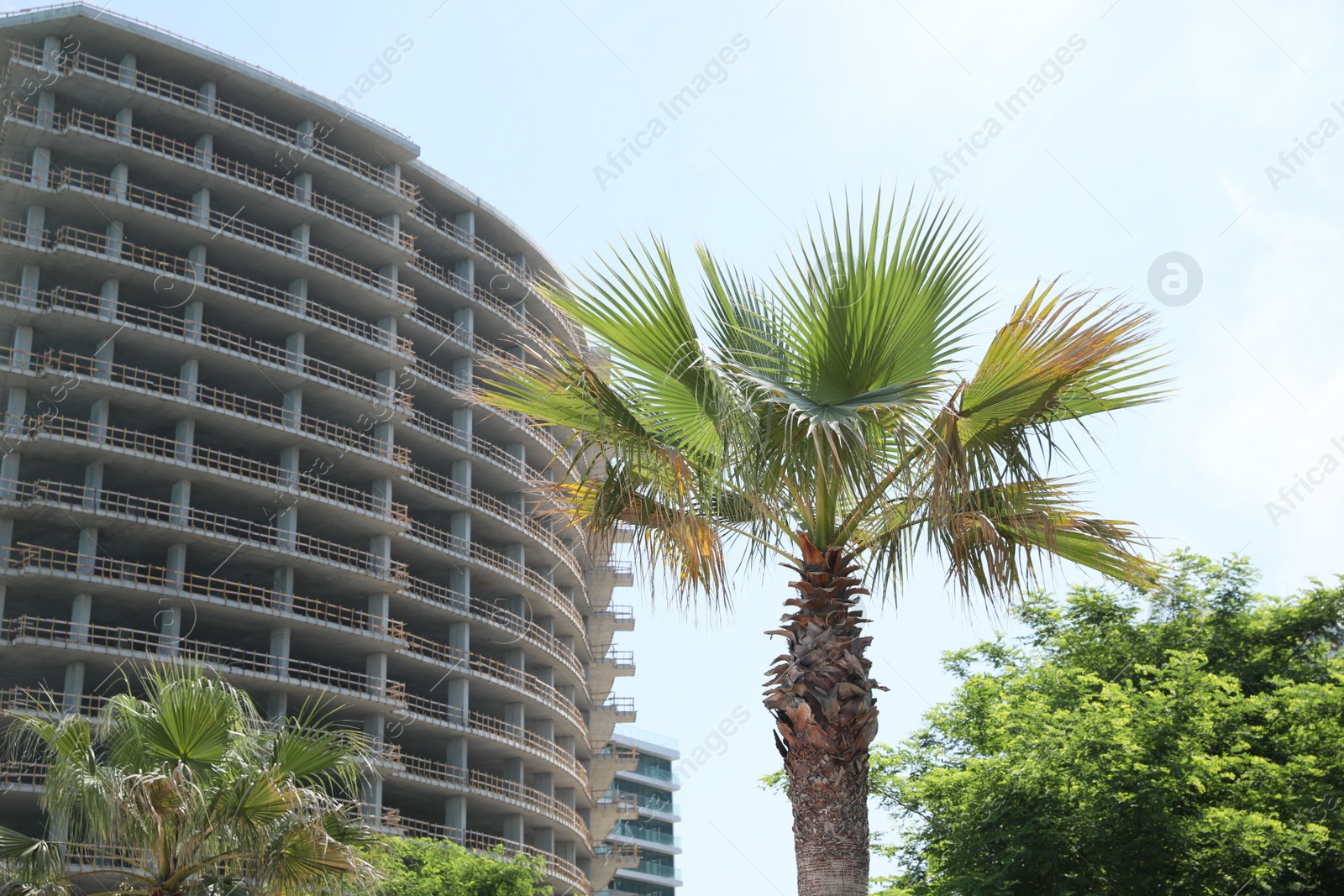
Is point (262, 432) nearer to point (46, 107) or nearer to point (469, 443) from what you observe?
point (469, 443)

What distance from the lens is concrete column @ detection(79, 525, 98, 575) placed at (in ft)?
152

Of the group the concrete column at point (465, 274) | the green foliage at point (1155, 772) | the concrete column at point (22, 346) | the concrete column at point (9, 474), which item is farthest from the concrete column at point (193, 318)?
the green foliage at point (1155, 772)

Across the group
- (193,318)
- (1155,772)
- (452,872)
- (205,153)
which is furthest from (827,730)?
(205,153)

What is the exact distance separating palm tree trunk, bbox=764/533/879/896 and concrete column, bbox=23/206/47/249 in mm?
48212

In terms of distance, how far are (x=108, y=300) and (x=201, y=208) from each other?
6079 millimetres

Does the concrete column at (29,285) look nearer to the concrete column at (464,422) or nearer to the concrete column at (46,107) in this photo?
the concrete column at (46,107)

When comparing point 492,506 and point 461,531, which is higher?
point 492,506

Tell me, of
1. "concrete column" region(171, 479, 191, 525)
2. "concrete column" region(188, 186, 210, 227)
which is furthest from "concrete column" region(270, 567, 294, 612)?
"concrete column" region(188, 186, 210, 227)

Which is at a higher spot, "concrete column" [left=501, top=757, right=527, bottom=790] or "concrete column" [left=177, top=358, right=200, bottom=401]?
"concrete column" [left=177, top=358, right=200, bottom=401]

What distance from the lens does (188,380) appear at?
50.3m

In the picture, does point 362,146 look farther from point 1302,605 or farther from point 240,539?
point 1302,605

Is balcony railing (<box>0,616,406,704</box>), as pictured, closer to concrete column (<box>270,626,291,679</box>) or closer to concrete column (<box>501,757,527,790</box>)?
concrete column (<box>270,626,291,679</box>)

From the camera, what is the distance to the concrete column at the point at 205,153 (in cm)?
5369

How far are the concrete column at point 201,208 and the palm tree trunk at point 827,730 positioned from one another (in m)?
48.6
